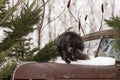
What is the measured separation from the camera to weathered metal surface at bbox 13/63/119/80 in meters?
3.43

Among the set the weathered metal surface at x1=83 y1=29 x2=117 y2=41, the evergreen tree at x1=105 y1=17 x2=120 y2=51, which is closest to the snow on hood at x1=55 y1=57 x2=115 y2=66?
the evergreen tree at x1=105 y1=17 x2=120 y2=51

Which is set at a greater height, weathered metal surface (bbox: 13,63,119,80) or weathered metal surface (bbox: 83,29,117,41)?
weathered metal surface (bbox: 83,29,117,41)

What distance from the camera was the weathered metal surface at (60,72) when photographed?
343cm

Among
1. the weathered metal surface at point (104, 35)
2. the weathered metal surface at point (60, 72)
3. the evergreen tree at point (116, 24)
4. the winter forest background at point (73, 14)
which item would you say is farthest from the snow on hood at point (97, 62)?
the winter forest background at point (73, 14)

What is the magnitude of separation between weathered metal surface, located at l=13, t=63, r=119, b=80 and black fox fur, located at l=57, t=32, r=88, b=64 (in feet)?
0.65

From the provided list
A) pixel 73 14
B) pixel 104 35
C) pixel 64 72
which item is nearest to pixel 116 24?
pixel 64 72

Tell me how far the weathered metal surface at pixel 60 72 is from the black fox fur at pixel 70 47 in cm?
20

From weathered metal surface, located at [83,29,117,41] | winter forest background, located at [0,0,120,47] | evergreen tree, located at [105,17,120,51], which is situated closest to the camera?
evergreen tree, located at [105,17,120,51]

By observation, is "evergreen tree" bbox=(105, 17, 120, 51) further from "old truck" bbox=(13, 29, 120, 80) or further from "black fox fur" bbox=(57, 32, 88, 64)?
"black fox fur" bbox=(57, 32, 88, 64)

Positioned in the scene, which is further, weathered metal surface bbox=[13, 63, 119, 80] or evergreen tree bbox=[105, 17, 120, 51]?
weathered metal surface bbox=[13, 63, 119, 80]

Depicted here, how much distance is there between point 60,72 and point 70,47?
0.46 metres

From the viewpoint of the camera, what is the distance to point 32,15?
10.9 ft

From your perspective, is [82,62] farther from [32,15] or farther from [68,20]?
[68,20]

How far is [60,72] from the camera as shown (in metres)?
3.44
